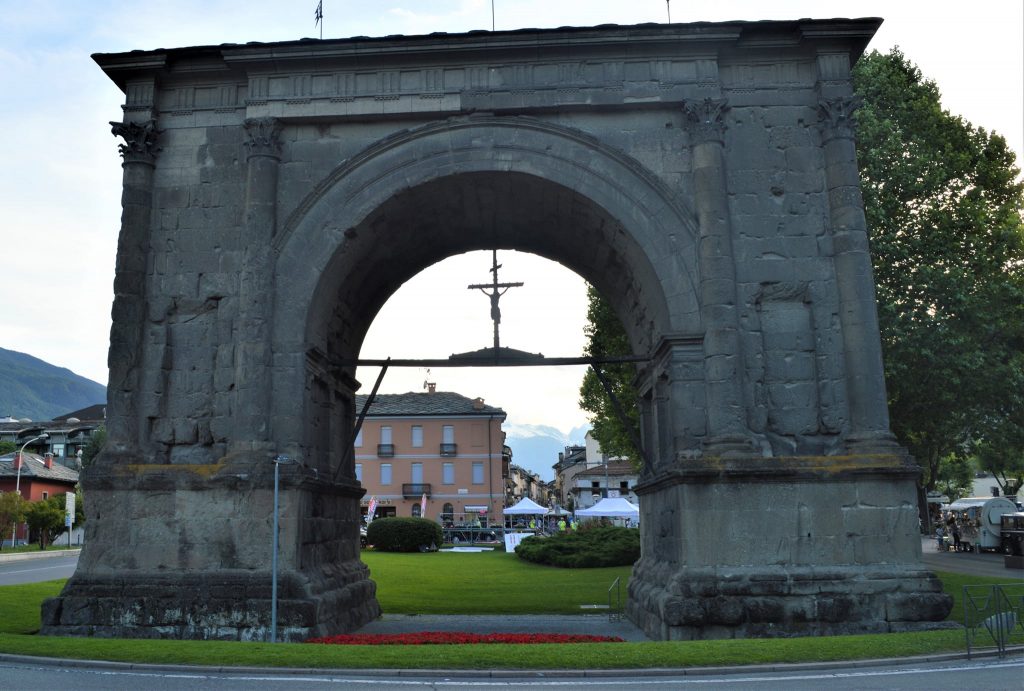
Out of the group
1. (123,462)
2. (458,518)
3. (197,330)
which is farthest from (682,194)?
(458,518)

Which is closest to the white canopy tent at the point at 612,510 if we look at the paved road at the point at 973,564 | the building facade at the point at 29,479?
the paved road at the point at 973,564

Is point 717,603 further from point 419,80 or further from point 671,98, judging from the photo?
point 419,80

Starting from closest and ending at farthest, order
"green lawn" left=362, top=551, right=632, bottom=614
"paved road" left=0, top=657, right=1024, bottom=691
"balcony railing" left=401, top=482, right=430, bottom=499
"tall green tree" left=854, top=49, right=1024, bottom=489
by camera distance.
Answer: "paved road" left=0, top=657, right=1024, bottom=691, "green lawn" left=362, top=551, right=632, bottom=614, "tall green tree" left=854, top=49, right=1024, bottom=489, "balcony railing" left=401, top=482, right=430, bottom=499

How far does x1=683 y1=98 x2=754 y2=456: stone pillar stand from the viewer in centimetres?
1270

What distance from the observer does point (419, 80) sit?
571 inches

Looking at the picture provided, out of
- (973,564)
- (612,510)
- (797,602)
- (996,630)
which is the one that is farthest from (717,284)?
Answer: (612,510)

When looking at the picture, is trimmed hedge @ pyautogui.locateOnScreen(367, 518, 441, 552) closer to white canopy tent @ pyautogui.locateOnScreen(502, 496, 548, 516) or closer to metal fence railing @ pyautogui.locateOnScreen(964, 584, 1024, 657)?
white canopy tent @ pyautogui.locateOnScreen(502, 496, 548, 516)

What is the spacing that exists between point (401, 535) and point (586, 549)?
1161 cm

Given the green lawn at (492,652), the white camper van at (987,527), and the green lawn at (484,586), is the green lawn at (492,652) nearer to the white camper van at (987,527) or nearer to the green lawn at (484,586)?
the green lawn at (484,586)

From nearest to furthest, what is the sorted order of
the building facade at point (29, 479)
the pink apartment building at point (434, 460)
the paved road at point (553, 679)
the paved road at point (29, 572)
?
the paved road at point (553, 679), the paved road at point (29, 572), the building facade at point (29, 479), the pink apartment building at point (434, 460)

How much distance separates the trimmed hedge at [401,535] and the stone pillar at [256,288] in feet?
88.0

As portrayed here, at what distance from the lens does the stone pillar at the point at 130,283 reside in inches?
528

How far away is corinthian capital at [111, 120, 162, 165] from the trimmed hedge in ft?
90.1

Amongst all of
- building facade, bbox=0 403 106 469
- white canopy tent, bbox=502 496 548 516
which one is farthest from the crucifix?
building facade, bbox=0 403 106 469
